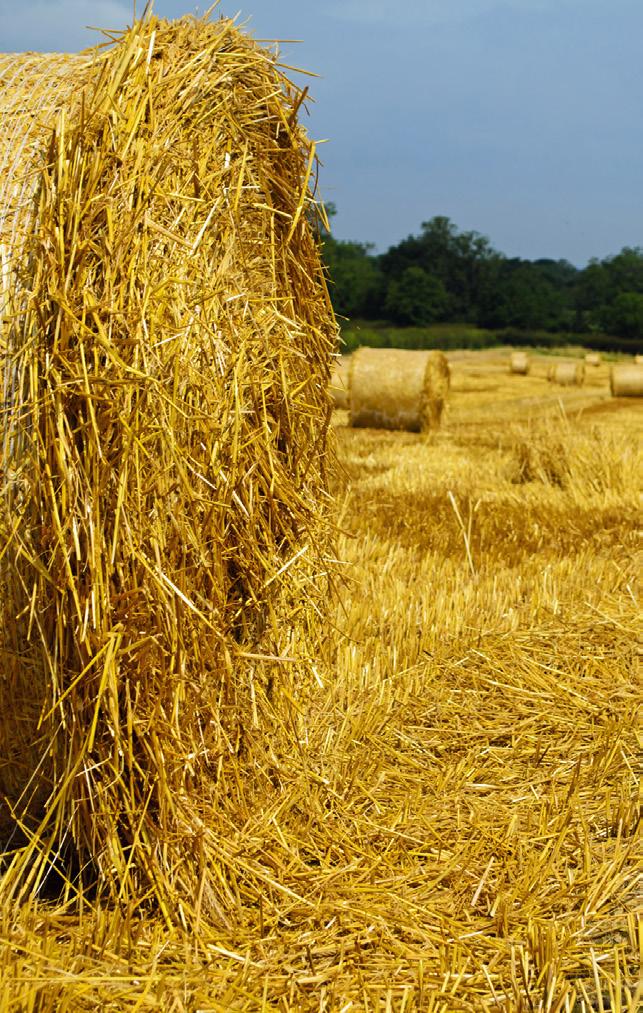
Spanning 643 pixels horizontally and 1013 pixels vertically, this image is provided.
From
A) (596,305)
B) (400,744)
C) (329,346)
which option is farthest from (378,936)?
(596,305)

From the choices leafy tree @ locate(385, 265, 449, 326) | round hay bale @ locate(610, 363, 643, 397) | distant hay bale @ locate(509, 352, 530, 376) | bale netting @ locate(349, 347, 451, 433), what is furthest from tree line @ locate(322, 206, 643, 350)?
bale netting @ locate(349, 347, 451, 433)

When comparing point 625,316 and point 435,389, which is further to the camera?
point 625,316

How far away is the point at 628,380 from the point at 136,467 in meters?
17.5

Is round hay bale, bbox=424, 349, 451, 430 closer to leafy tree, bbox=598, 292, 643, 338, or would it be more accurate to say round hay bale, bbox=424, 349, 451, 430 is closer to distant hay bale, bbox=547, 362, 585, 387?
distant hay bale, bbox=547, 362, 585, 387

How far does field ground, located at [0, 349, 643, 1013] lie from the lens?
103 inches

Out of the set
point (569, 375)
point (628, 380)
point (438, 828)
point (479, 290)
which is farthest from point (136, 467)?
point (479, 290)

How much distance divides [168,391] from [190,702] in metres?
0.87

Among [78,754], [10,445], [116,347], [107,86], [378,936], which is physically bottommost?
[378,936]

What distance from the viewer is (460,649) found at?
191 inches

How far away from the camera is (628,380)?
19094 millimetres

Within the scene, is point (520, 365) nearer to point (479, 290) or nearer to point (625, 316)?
point (625, 316)

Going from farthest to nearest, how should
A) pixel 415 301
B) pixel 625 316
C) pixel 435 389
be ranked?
1. pixel 415 301
2. pixel 625 316
3. pixel 435 389

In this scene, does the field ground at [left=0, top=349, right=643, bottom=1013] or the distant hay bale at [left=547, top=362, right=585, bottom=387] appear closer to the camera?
the field ground at [left=0, top=349, right=643, bottom=1013]

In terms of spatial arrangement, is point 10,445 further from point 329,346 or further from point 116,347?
point 329,346
